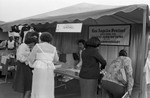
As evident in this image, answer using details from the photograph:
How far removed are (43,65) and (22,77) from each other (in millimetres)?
663

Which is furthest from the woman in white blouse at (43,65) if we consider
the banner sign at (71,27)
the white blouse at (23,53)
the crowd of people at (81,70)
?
the banner sign at (71,27)

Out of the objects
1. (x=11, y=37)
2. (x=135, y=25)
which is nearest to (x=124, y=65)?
(x=135, y=25)

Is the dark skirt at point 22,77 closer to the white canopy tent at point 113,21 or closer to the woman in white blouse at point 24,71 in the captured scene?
the woman in white blouse at point 24,71

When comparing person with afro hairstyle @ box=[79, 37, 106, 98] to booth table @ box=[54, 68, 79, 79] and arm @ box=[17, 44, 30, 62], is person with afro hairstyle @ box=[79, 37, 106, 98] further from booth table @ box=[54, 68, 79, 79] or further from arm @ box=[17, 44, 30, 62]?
arm @ box=[17, 44, 30, 62]

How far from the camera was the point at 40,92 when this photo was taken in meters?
3.95

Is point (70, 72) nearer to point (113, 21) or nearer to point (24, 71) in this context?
point (24, 71)

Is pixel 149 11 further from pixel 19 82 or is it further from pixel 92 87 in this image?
pixel 19 82

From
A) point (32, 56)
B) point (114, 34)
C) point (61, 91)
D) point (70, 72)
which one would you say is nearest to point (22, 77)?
point (32, 56)

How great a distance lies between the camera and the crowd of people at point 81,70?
3.58 m

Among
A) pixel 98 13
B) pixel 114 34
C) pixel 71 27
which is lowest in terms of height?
pixel 114 34

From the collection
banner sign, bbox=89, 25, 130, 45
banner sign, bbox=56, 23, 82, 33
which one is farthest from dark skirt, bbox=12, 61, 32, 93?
banner sign, bbox=89, 25, 130, 45

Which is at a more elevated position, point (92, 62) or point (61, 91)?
point (92, 62)

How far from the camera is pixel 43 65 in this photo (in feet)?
12.6

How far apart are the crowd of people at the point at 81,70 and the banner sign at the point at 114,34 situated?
2.19m
